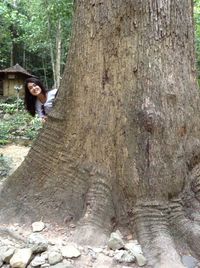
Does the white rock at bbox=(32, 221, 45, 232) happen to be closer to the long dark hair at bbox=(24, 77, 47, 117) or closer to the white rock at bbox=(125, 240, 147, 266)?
the white rock at bbox=(125, 240, 147, 266)

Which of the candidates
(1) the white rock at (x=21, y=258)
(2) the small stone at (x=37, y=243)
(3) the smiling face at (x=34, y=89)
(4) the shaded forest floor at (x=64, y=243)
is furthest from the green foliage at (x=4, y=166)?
(1) the white rock at (x=21, y=258)

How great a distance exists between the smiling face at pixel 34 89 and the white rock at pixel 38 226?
2137 millimetres

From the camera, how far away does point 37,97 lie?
5203 millimetres

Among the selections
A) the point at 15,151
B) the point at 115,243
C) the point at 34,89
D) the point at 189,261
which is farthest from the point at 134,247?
the point at 15,151

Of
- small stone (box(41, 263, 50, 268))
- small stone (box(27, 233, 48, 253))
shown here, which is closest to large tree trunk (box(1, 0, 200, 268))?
small stone (box(27, 233, 48, 253))

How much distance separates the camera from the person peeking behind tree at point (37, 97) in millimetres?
5121

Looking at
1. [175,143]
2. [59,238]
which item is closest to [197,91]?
[175,143]

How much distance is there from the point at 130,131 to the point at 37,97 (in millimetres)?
2192

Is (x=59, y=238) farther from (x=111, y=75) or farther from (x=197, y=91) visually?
(x=197, y=91)

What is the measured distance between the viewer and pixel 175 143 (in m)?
3.38

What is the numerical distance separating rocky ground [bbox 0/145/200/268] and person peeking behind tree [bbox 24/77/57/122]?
6.81 feet

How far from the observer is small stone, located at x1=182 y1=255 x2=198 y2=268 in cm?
301

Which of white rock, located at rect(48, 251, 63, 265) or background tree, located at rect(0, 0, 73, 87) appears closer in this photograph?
white rock, located at rect(48, 251, 63, 265)

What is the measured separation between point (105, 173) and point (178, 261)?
0.96 meters
